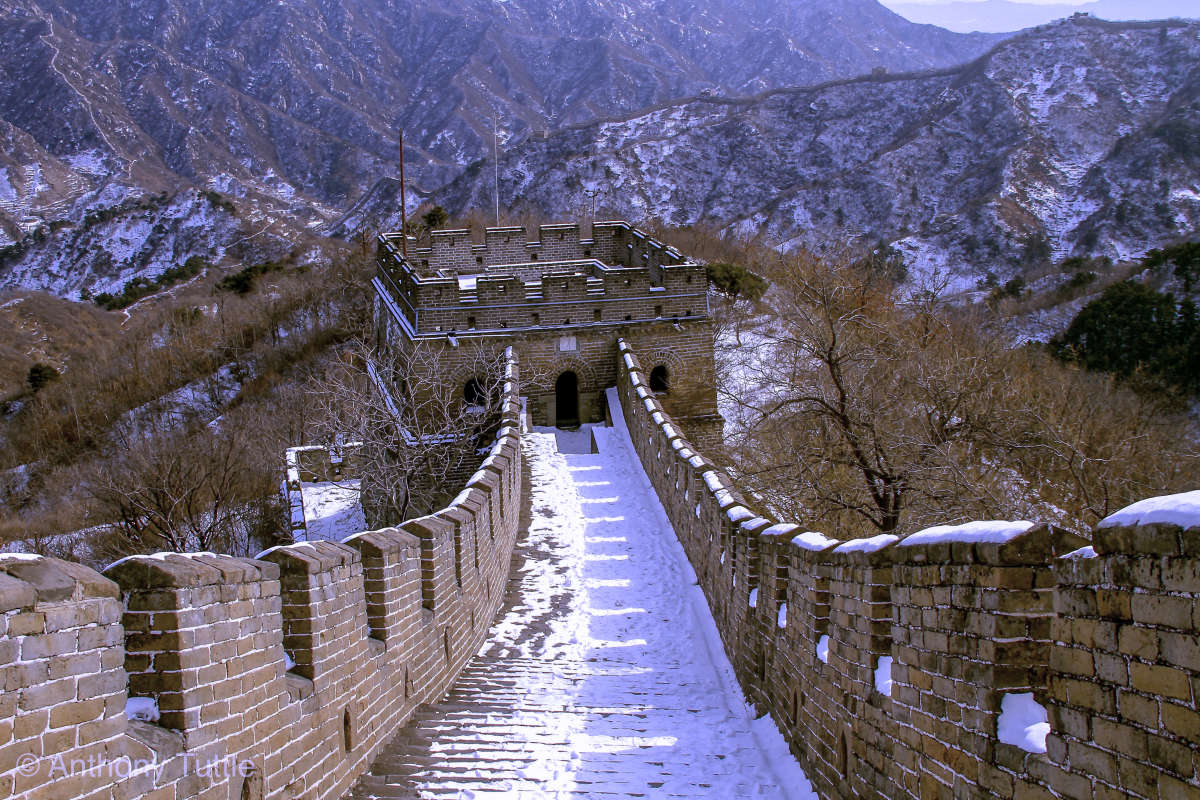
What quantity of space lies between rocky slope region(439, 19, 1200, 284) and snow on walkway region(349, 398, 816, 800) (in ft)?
174

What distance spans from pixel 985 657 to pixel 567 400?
18013 mm

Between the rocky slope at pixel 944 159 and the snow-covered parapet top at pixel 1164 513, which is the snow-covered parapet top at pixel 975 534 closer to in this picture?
the snow-covered parapet top at pixel 1164 513

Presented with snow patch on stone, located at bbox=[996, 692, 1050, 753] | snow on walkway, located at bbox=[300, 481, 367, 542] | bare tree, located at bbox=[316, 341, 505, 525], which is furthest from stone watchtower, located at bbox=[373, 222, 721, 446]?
snow patch on stone, located at bbox=[996, 692, 1050, 753]

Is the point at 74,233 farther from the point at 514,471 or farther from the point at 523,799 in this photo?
the point at 523,799

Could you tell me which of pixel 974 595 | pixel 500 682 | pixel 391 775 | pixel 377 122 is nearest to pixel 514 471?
pixel 500 682

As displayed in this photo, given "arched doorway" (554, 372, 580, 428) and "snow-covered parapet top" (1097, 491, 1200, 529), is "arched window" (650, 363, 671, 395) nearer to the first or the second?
"arched doorway" (554, 372, 580, 428)

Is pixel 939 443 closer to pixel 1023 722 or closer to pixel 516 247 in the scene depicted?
pixel 1023 722

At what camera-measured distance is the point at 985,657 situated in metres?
3.76

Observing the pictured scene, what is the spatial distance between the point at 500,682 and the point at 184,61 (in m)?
142

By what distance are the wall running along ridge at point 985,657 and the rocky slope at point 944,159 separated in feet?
190

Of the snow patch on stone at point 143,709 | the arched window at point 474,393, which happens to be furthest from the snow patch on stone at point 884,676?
the arched window at point 474,393

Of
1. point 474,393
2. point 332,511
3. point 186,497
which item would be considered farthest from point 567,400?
point 186,497

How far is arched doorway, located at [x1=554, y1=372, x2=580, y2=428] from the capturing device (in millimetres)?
21203

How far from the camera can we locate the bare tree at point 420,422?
16.8 meters
